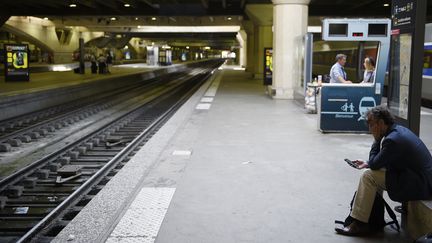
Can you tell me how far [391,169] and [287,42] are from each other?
46.8 feet

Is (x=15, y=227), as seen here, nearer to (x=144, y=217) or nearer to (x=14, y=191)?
(x=14, y=191)

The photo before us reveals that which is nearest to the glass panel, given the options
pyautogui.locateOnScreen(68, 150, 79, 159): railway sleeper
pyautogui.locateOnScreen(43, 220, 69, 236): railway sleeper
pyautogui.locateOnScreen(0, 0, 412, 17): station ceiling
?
pyautogui.locateOnScreen(43, 220, 69, 236): railway sleeper

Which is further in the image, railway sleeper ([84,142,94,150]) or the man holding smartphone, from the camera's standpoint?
railway sleeper ([84,142,94,150])

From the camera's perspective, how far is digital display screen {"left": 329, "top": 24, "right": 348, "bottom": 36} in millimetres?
10867

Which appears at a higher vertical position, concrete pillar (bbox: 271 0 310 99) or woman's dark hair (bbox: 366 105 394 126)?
concrete pillar (bbox: 271 0 310 99)

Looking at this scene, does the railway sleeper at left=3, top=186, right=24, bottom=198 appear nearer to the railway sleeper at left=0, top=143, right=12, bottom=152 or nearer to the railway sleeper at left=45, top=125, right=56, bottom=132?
the railway sleeper at left=0, top=143, right=12, bottom=152

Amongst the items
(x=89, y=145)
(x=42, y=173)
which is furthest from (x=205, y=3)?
(x=42, y=173)

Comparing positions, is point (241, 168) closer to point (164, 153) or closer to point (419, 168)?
point (164, 153)

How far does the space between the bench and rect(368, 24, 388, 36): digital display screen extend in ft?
21.8

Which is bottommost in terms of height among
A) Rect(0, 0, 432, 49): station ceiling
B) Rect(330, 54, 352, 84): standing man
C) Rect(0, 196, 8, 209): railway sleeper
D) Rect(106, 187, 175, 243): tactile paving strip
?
Rect(0, 196, 8, 209): railway sleeper

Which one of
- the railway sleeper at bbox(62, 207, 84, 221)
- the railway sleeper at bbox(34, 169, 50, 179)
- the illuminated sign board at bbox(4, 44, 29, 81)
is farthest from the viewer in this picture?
→ the illuminated sign board at bbox(4, 44, 29, 81)

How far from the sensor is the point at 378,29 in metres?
10.5

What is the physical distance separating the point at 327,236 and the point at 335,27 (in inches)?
284

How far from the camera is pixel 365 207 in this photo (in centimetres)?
452
